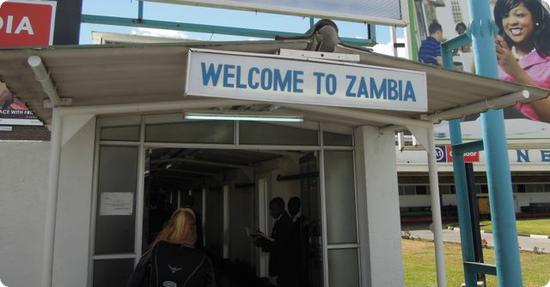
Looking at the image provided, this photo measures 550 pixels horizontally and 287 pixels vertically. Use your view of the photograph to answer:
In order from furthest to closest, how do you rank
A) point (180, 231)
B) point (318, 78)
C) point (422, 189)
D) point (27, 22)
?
point (422, 189) → point (27, 22) → point (318, 78) → point (180, 231)

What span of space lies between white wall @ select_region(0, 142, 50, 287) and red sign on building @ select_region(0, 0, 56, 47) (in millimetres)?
1598

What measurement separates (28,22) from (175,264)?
15.6 ft

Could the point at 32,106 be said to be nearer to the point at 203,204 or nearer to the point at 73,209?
the point at 73,209

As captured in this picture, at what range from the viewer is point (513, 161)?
33156mm

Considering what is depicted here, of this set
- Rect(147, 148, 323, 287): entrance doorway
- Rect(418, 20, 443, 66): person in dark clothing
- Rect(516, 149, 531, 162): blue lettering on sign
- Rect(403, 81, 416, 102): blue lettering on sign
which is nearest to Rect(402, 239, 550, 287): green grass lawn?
Rect(147, 148, 323, 287): entrance doorway

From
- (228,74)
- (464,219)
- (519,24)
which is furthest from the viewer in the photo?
(519,24)

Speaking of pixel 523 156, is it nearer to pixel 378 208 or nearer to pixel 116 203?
pixel 378 208

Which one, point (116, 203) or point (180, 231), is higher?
point (116, 203)

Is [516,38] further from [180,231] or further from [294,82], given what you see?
[180,231]

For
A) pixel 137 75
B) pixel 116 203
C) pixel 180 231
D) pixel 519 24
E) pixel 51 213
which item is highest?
pixel 519 24

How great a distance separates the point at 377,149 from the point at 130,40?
3871 millimetres

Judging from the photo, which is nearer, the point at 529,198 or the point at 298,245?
the point at 298,245

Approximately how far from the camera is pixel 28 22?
278 inches

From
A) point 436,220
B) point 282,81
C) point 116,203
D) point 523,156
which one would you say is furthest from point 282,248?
point 523,156
